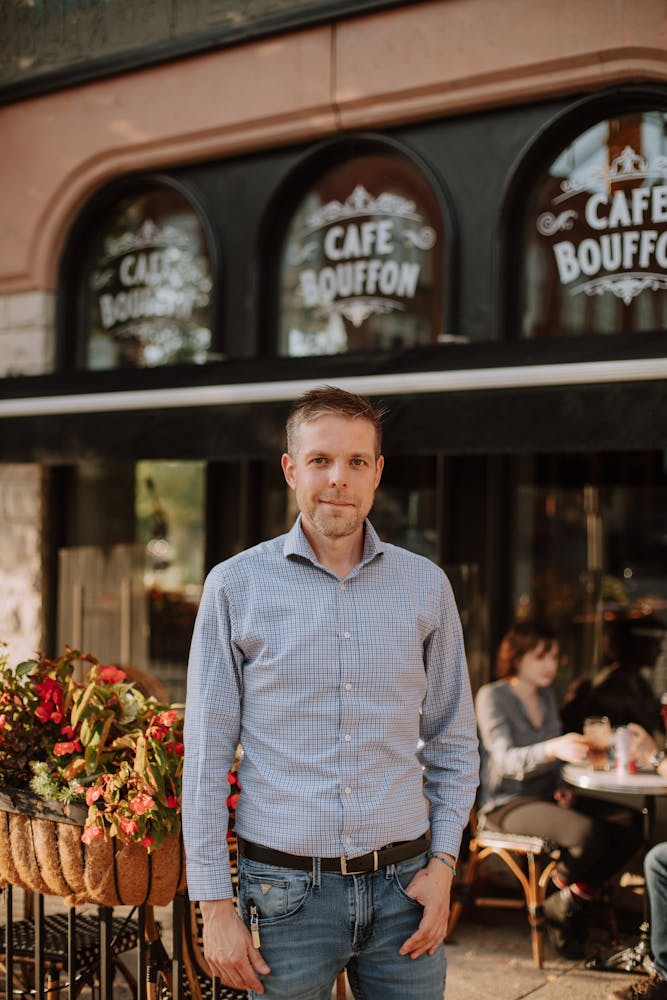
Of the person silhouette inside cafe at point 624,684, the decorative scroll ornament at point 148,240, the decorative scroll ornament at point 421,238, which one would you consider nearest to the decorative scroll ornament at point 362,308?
the decorative scroll ornament at point 421,238

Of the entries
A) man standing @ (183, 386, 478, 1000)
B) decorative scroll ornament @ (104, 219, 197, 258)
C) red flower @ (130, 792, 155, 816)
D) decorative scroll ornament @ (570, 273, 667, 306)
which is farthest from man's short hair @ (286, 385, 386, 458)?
decorative scroll ornament @ (104, 219, 197, 258)

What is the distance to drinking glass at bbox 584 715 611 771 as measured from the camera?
5.02 meters

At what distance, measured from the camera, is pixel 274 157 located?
6672 millimetres

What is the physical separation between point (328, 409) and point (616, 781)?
9.83 ft

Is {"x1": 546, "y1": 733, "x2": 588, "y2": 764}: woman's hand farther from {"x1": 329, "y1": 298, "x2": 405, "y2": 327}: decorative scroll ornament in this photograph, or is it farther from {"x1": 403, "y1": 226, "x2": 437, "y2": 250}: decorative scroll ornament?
{"x1": 403, "y1": 226, "x2": 437, "y2": 250}: decorative scroll ornament

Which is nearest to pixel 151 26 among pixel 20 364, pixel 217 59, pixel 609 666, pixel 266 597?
A: pixel 217 59

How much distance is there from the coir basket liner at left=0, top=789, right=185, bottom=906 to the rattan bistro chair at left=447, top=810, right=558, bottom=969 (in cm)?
231

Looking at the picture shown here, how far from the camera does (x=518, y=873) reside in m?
5.02

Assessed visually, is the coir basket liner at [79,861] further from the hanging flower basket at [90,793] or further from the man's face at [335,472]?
the man's face at [335,472]

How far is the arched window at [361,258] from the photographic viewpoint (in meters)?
6.21

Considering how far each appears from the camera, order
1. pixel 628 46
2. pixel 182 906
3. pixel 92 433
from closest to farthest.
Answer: pixel 182 906
pixel 628 46
pixel 92 433

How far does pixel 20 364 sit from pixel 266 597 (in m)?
5.55

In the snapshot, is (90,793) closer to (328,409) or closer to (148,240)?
(328,409)

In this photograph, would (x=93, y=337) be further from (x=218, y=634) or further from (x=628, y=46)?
(x=218, y=634)
